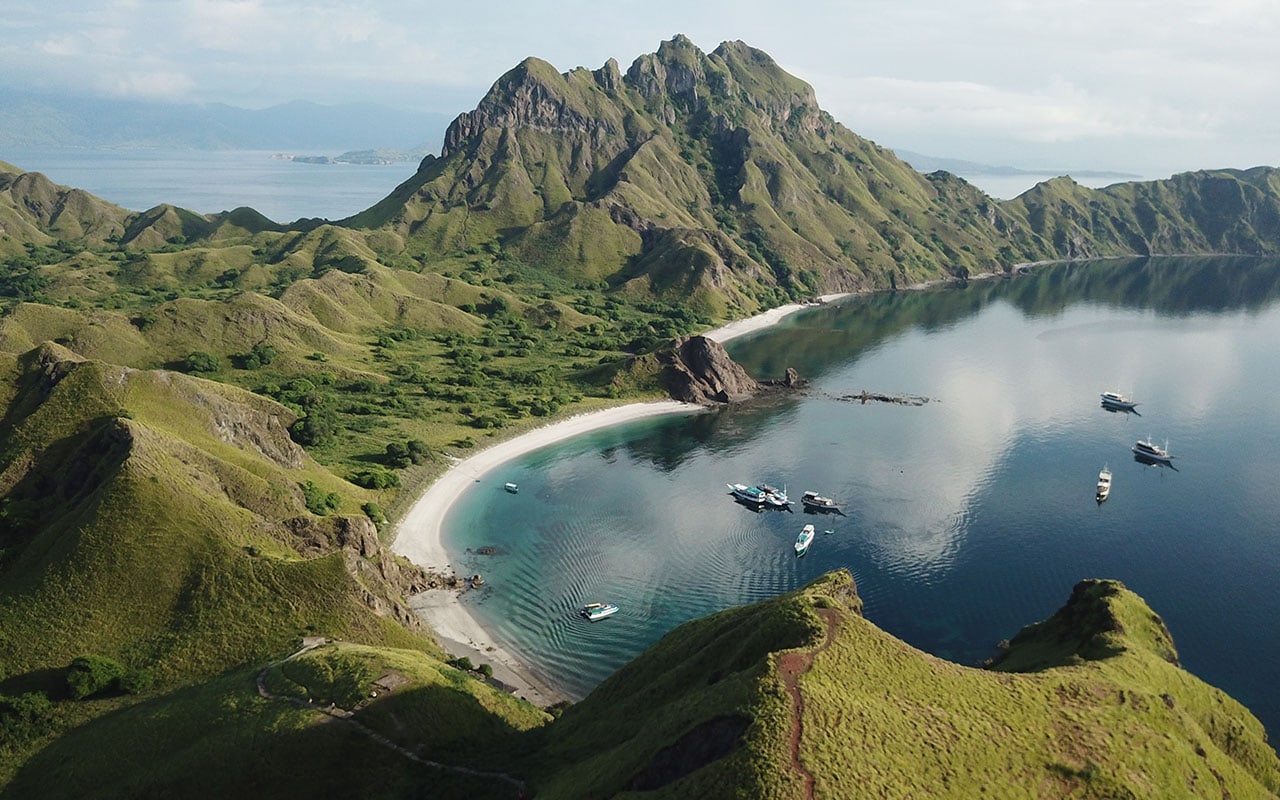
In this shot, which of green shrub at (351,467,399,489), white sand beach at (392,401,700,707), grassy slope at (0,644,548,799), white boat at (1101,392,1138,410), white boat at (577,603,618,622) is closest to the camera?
grassy slope at (0,644,548,799)

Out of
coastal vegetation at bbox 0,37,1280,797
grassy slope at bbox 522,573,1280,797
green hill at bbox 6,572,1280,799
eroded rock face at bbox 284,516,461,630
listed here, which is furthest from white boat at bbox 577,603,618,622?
grassy slope at bbox 522,573,1280,797

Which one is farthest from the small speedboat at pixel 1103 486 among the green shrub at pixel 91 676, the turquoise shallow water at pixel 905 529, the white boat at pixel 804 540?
the green shrub at pixel 91 676

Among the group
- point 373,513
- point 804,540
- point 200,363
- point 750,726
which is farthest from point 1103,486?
point 200,363

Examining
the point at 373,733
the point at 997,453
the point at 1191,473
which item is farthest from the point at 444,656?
the point at 1191,473

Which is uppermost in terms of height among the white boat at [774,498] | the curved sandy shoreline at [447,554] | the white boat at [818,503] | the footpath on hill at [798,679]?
the footpath on hill at [798,679]

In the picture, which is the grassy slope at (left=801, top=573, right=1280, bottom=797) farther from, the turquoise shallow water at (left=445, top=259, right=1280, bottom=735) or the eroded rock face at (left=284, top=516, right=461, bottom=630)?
the eroded rock face at (left=284, top=516, right=461, bottom=630)

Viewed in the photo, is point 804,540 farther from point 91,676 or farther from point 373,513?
point 91,676

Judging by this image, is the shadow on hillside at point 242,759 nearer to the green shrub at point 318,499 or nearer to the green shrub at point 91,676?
the green shrub at point 91,676
